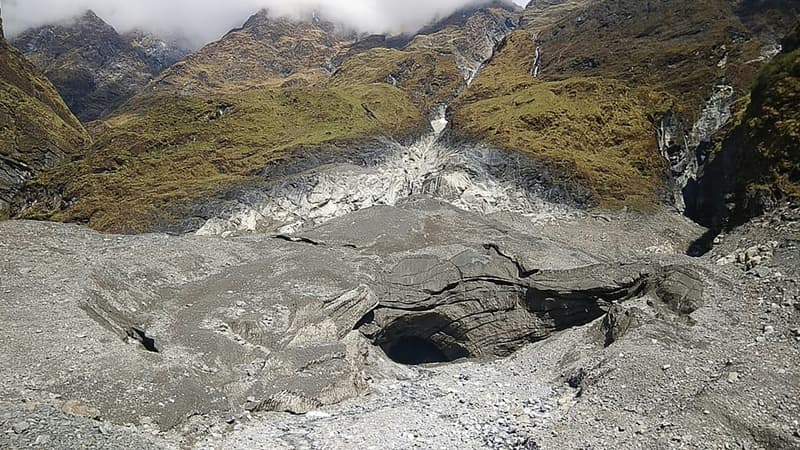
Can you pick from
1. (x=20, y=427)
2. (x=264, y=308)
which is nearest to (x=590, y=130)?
(x=264, y=308)

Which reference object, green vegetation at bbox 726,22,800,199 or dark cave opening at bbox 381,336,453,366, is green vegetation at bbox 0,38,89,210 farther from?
green vegetation at bbox 726,22,800,199

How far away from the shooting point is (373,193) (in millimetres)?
56875

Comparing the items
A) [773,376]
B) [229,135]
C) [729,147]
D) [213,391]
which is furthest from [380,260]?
[229,135]

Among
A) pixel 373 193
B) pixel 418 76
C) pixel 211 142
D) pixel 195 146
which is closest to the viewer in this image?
pixel 373 193

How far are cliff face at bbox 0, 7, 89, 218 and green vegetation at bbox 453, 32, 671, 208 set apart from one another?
58.0 m

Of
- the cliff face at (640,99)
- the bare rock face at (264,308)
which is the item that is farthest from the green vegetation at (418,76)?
the bare rock face at (264,308)

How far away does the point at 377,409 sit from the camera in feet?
65.8

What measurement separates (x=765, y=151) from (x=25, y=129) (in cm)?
8891

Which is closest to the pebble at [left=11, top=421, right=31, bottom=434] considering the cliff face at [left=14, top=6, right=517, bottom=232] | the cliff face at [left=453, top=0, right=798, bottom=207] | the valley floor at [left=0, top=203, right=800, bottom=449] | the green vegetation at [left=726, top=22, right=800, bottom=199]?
the valley floor at [left=0, top=203, right=800, bottom=449]

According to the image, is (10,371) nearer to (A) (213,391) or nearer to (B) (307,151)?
(A) (213,391)

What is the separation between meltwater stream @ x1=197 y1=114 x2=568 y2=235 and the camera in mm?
51000

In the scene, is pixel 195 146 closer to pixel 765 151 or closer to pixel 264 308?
pixel 264 308

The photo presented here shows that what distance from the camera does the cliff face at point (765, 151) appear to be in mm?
32219

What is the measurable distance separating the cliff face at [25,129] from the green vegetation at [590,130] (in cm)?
5799
